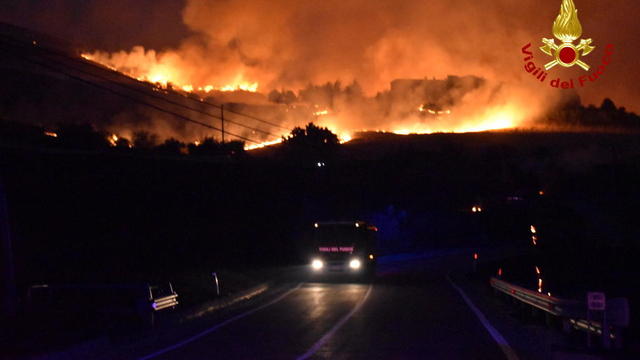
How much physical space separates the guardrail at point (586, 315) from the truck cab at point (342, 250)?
1658 centimetres

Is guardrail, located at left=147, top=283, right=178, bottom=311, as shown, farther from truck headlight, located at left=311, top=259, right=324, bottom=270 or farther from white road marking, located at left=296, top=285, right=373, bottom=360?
truck headlight, located at left=311, top=259, right=324, bottom=270

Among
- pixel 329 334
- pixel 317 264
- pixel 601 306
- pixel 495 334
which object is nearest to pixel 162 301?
pixel 329 334

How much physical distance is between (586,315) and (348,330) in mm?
5536

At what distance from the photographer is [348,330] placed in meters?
17.8

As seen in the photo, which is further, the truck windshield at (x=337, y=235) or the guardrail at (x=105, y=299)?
the truck windshield at (x=337, y=235)

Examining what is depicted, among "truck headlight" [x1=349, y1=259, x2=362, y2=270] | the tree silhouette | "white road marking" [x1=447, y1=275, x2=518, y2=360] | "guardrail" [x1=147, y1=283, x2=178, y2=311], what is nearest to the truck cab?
"truck headlight" [x1=349, y1=259, x2=362, y2=270]

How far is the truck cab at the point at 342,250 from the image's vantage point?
1480 inches

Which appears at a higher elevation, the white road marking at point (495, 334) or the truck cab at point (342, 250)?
the truck cab at point (342, 250)

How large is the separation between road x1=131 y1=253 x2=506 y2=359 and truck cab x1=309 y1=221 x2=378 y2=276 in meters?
7.48

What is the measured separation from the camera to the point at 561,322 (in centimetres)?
1855

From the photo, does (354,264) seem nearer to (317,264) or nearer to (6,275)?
(317,264)

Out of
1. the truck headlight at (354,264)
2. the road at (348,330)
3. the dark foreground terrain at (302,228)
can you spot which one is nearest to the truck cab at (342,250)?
the truck headlight at (354,264)

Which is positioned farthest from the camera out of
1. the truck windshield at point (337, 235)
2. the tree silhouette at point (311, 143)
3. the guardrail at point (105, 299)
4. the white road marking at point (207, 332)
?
the tree silhouette at point (311, 143)

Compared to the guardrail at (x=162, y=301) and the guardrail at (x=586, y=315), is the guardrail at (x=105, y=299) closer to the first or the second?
the guardrail at (x=162, y=301)
